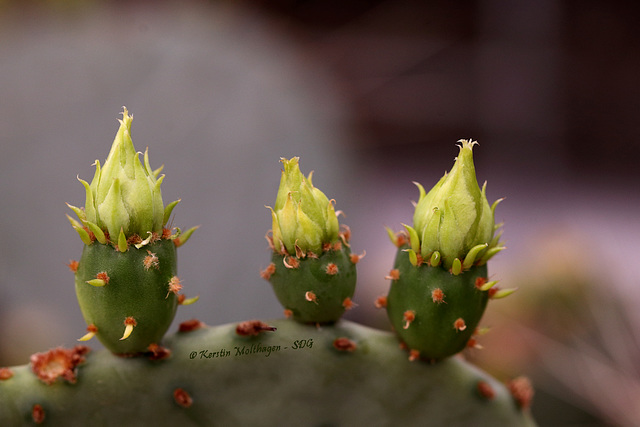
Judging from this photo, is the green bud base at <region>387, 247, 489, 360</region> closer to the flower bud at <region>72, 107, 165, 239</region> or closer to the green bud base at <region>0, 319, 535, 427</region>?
the green bud base at <region>0, 319, 535, 427</region>

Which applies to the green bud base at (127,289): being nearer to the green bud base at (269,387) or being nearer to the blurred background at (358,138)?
the green bud base at (269,387)

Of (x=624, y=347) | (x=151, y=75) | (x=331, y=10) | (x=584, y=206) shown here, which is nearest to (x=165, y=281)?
(x=151, y=75)

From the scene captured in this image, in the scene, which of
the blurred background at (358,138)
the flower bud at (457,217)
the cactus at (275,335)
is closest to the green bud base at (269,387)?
the cactus at (275,335)

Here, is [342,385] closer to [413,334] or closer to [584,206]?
[413,334]

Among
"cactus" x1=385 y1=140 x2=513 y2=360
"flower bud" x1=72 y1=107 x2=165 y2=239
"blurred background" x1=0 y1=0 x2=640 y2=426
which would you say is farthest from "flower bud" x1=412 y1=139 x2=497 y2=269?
"blurred background" x1=0 y1=0 x2=640 y2=426

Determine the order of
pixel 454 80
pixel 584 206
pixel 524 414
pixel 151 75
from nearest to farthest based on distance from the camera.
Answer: pixel 524 414 → pixel 151 75 → pixel 454 80 → pixel 584 206
